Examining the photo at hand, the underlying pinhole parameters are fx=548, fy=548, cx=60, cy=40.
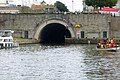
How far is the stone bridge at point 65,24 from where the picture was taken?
10656 cm

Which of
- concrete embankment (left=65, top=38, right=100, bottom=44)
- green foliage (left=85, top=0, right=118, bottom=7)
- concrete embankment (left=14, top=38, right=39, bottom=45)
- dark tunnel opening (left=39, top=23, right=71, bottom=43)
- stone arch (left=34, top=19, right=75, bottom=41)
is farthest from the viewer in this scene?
green foliage (left=85, top=0, right=118, bottom=7)

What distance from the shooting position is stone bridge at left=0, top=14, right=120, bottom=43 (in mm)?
106562

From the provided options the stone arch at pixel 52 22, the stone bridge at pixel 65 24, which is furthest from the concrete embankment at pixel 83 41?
the stone arch at pixel 52 22

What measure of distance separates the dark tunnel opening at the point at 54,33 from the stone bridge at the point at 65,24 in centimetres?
485

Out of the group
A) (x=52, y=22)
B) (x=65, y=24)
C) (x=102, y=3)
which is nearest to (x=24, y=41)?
(x=52, y=22)

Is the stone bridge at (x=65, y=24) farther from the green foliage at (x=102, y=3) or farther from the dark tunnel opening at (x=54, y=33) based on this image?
the green foliage at (x=102, y=3)

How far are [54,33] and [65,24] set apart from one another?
18.5 metres

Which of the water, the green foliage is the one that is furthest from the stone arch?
the water

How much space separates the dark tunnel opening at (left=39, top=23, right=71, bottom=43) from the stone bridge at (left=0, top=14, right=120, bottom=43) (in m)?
4.85

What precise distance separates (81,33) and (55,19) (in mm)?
5797

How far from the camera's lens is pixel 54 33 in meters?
126

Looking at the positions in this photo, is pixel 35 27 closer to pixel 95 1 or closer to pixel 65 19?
pixel 65 19

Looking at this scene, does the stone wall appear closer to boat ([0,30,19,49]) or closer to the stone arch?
the stone arch

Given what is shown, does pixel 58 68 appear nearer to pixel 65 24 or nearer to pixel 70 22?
pixel 70 22
